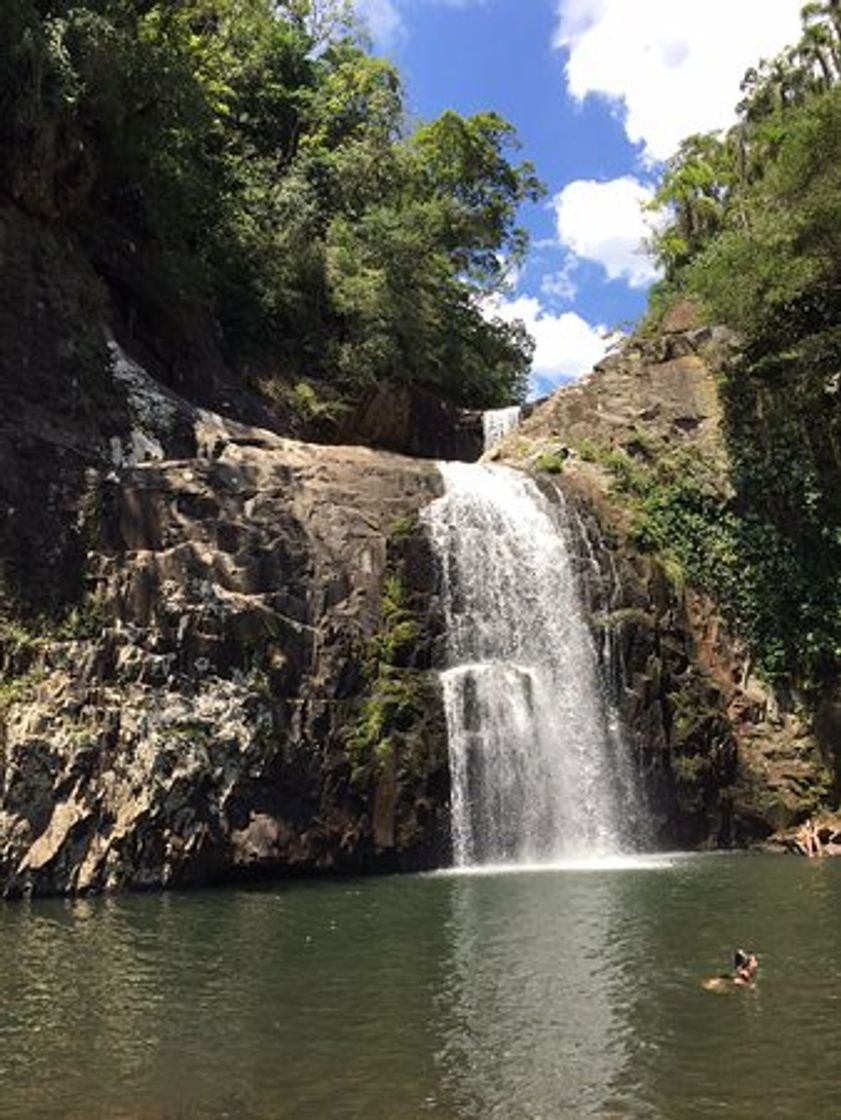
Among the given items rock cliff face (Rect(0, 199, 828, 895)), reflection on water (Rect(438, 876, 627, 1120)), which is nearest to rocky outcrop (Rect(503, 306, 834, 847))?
rock cliff face (Rect(0, 199, 828, 895))

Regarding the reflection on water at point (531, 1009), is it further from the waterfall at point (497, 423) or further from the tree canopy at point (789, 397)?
the waterfall at point (497, 423)

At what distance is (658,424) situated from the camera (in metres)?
31.5

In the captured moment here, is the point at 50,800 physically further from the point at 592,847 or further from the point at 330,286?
the point at 330,286

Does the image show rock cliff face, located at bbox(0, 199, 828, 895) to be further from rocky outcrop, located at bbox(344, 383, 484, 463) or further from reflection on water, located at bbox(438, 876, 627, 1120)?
rocky outcrop, located at bbox(344, 383, 484, 463)

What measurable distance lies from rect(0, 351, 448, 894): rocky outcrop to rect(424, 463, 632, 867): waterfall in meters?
0.70

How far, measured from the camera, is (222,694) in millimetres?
19859

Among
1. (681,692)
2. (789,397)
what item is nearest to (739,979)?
(681,692)

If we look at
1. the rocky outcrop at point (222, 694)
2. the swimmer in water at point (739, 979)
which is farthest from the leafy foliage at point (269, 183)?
the swimmer in water at point (739, 979)

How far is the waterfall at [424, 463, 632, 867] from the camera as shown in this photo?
21797mm

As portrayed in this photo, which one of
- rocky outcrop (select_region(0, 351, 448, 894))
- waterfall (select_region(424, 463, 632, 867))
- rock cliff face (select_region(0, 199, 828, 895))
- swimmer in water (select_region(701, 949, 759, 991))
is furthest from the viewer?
waterfall (select_region(424, 463, 632, 867))

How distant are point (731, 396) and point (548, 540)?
325 inches

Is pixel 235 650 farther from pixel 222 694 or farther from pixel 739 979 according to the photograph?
pixel 739 979

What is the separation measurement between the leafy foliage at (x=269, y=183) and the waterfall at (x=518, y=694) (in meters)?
11.1

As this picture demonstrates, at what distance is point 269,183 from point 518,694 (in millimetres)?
22574
